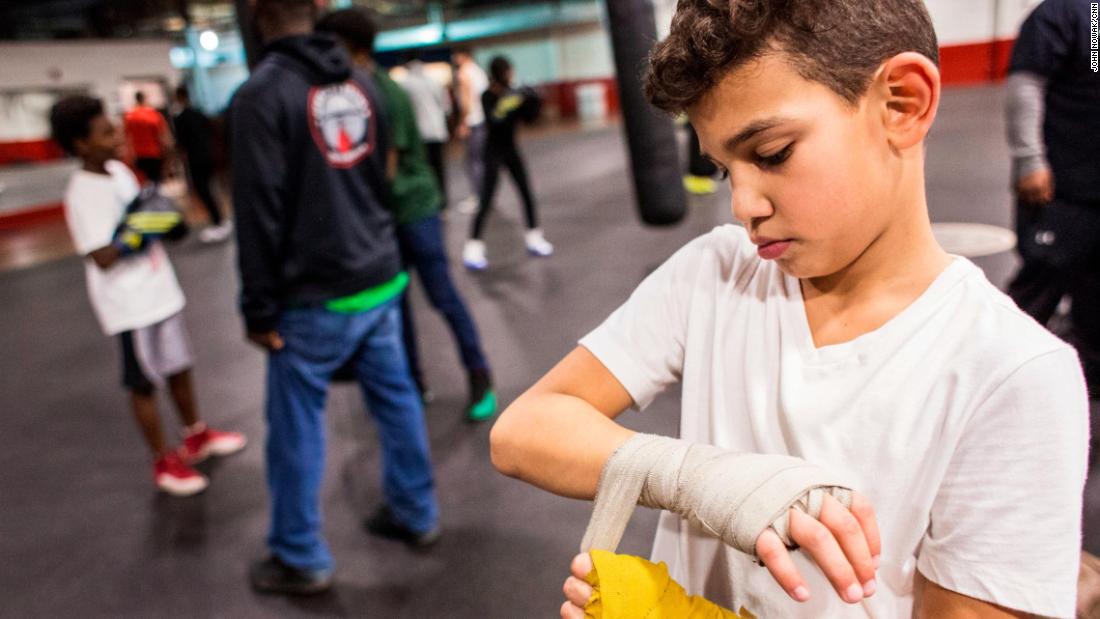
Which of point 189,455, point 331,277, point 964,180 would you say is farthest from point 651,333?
point 964,180

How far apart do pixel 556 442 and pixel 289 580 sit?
1772 millimetres

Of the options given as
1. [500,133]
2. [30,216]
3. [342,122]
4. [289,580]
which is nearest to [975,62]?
[500,133]

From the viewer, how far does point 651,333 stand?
91 centimetres

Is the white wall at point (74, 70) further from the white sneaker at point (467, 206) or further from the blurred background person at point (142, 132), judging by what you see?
the white sneaker at point (467, 206)

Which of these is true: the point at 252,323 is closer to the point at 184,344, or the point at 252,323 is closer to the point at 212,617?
the point at 212,617

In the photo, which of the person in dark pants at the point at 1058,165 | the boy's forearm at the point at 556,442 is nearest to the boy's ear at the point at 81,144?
the boy's forearm at the point at 556,442

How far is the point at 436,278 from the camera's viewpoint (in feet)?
10.0

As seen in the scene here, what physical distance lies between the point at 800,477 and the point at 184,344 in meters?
2.86

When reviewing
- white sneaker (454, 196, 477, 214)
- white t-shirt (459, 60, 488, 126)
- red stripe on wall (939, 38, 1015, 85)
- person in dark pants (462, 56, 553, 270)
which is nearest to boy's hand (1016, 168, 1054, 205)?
person in dark pants (462, 56, 553, 270)

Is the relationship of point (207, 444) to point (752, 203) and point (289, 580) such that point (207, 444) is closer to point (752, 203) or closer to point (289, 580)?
point (289, 580)

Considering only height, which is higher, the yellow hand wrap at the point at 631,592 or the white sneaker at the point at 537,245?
the yellow hand wrap at the point at 631,592

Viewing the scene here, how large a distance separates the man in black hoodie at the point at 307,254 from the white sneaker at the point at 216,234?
20.6 ft

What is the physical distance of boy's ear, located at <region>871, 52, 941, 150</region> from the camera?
67cm

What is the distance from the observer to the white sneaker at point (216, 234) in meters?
7.71
